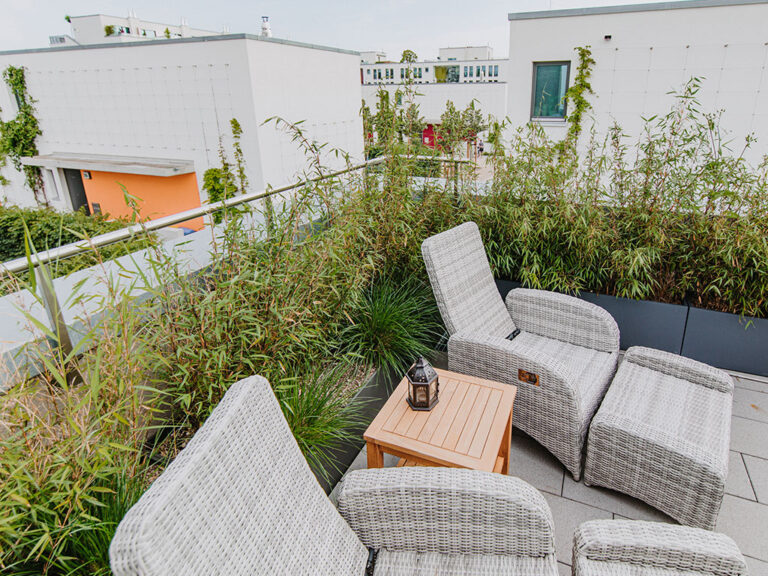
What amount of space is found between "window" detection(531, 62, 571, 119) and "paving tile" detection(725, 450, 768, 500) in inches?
301

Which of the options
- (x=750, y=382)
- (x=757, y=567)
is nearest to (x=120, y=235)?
(x=757, y=567)

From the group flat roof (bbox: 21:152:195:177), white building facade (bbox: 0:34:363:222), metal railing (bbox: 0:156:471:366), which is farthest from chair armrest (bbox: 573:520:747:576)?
flat roof (bbox: 21:152:195:177)

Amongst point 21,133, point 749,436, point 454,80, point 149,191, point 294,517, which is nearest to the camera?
point 294,517

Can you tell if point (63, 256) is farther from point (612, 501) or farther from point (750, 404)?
point (750, 404)

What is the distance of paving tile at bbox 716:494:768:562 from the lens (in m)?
1.92

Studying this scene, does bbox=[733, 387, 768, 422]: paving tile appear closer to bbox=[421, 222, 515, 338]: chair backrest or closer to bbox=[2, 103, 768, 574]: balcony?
bbox=[2, 103, 768, 574]: balcony

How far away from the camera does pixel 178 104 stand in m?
13.4

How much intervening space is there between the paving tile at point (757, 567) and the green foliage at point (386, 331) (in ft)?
5.13

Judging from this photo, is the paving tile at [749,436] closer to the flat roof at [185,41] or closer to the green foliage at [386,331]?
the green foliage at [386,331]

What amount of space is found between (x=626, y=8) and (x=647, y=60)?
920mm

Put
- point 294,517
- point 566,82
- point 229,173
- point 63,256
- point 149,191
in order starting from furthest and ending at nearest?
1. point 149,191
2. point 229,173
3. point 566,82
4. point 63,256
5. point 294,517

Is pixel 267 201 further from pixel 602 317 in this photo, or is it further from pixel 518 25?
pixel 518 25

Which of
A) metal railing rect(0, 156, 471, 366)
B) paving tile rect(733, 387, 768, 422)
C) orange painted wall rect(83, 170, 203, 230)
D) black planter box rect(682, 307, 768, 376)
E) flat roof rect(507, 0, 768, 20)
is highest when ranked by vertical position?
flat roof rect(507, 0, 768, 20)

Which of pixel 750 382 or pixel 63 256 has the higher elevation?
pixel 63 256
